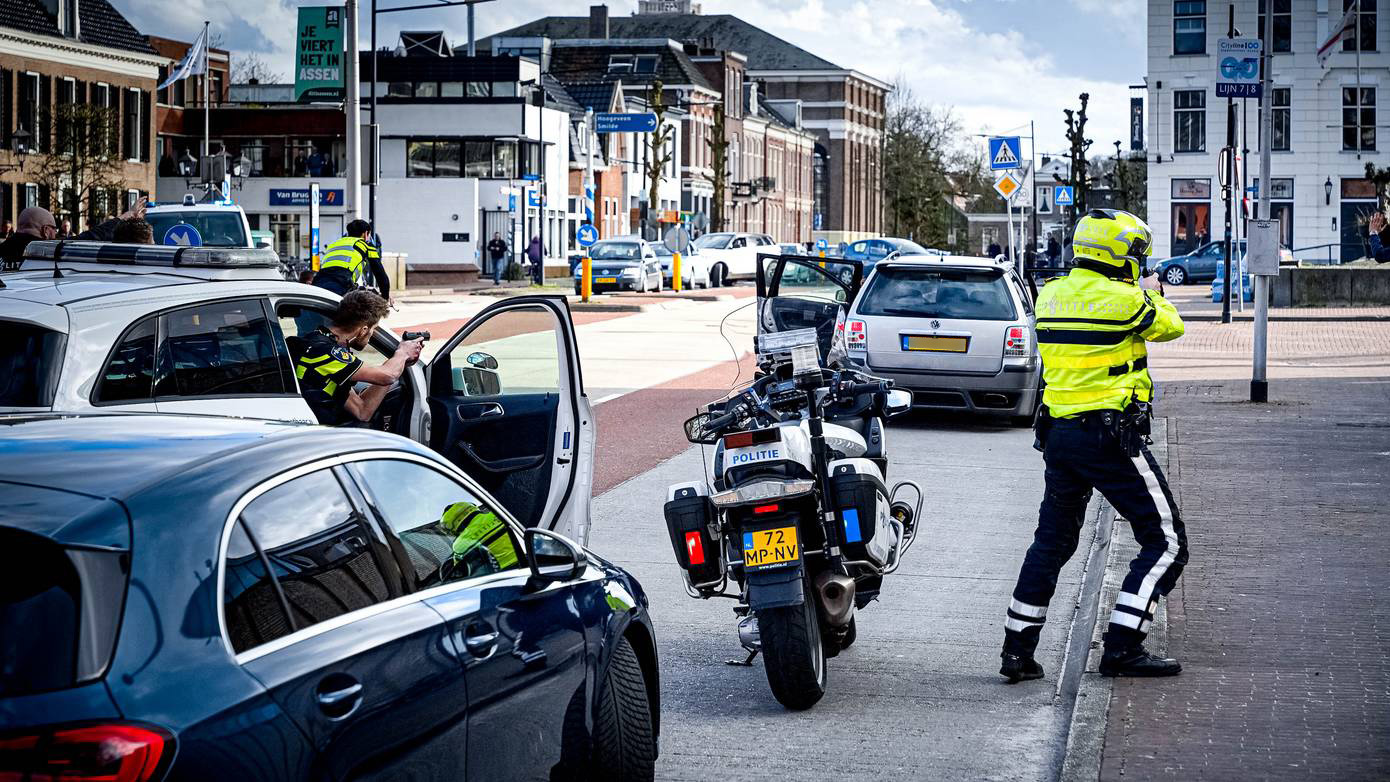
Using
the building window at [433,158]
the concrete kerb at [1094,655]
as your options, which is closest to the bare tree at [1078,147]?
the building window at [433,158]

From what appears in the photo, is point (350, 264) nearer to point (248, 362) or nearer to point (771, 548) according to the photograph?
point (248, 362)

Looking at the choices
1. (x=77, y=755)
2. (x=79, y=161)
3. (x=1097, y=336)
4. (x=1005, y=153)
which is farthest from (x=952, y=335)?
(x=79, y=161)

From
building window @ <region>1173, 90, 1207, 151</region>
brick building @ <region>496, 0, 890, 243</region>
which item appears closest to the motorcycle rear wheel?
building window @ <region>1173, 90, 1207, 151</region>

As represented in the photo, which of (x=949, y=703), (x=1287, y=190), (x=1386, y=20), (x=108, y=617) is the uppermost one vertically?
(x=1386, y=20)

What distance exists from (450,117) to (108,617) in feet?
225

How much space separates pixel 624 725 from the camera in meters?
4.99

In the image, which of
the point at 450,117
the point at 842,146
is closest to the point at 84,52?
the point at 450,117

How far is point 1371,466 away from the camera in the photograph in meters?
13.0

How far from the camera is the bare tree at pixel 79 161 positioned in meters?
47.5

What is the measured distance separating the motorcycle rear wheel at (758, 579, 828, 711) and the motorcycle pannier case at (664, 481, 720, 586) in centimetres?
34

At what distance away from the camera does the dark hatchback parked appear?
9.81 feet

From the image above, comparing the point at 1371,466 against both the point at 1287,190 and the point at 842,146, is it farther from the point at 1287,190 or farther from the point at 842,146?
the point at 842,146

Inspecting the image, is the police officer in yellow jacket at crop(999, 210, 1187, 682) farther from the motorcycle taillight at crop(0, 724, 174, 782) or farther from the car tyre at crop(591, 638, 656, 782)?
the motorcycle taillight at crop(0, 724, 174, 782)

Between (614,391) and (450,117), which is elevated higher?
(450,117)
